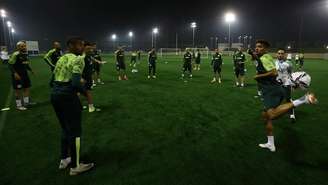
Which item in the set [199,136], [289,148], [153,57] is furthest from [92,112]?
[153,57]

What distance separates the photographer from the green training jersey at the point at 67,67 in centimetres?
386

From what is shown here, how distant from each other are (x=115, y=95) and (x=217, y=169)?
26.1 ft

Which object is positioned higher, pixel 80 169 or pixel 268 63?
pixel 268 63

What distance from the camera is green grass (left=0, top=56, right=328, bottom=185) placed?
416 cm

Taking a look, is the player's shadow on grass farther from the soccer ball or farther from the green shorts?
the soccer ball

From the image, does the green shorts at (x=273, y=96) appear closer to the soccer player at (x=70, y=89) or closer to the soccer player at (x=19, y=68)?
the soccer player at (x=70, y=89)

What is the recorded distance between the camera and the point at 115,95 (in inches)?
450

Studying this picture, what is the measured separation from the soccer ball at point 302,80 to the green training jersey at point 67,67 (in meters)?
5.13

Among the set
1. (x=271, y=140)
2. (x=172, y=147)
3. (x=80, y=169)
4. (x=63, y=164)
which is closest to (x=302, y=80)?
(x=271, y=140)

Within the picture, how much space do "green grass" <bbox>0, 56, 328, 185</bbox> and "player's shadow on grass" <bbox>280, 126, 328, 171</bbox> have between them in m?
0.02

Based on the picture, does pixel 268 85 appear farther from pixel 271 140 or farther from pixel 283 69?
pixel 283 69

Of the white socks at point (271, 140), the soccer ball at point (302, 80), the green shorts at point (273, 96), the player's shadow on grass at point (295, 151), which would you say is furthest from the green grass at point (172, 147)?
the soccer ball at point (302, 80)

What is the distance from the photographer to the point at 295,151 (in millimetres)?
5129

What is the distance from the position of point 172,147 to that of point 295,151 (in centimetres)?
280
